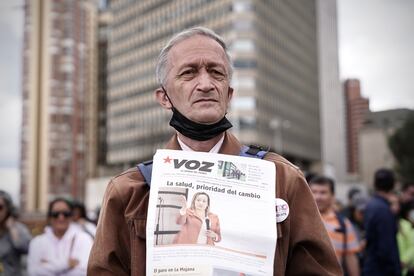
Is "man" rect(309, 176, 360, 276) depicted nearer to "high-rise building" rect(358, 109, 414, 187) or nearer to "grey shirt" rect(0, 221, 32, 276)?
"grey shirt" rect(0, 221, 32, 276)

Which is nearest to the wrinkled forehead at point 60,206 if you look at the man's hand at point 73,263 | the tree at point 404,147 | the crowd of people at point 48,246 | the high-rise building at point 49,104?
the crowd of people at point 48,246

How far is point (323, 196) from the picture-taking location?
553 centimetres

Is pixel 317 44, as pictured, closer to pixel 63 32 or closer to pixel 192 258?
pixel 63 32

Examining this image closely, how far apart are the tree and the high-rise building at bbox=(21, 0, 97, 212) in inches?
2319

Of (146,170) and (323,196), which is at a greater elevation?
(146,170)

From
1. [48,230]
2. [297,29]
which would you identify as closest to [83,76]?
[297,29]

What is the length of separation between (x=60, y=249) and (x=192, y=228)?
4.69 m

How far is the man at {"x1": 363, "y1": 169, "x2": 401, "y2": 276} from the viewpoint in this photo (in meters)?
5.30

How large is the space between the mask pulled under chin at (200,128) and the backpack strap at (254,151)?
0.37 ft

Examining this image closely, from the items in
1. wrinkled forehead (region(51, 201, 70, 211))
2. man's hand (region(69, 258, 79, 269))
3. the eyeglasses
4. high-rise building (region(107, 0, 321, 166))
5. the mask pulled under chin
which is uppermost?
high-rise building (region(107, 0, 321, 166))

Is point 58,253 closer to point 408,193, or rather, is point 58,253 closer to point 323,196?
point 323,196

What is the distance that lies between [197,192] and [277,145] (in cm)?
6510

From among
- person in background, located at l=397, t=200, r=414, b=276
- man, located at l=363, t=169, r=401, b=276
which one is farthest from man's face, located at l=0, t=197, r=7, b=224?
person in background, located at l=397, t=200, r=414, b=276

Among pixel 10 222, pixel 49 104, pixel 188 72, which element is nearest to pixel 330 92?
pixel 49 104
